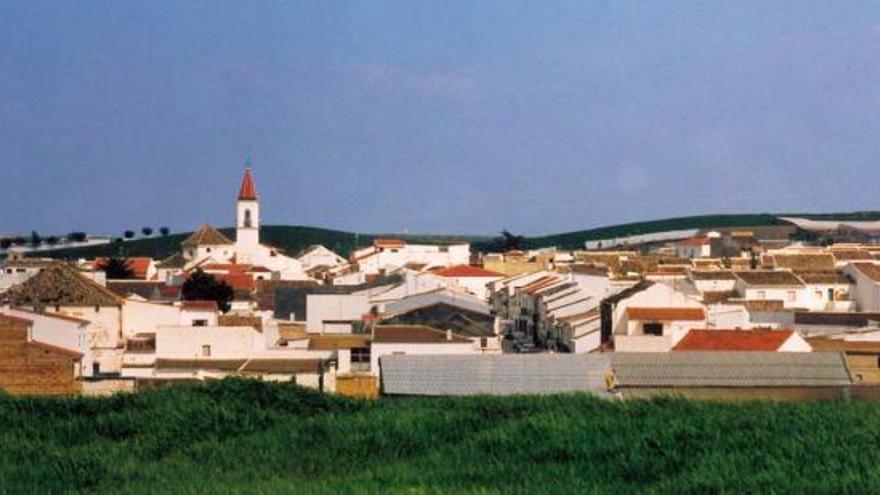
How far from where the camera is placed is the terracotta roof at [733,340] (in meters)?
27.8

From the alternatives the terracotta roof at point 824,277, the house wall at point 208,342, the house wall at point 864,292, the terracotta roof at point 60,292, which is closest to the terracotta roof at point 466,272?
the terracotta roof at point 824,277

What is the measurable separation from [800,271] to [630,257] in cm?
1776

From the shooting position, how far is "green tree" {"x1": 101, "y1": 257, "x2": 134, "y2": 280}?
65.2 meters

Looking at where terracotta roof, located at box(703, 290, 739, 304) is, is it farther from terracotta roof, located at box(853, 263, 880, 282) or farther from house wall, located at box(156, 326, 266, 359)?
house wall, located at box(156, 326, 266, 359)

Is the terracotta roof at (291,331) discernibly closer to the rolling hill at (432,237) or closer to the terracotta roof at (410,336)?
the terracotta roof at (410,336)

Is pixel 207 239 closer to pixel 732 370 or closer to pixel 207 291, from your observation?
pixel 207 291

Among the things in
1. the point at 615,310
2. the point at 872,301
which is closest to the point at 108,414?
the point at 615,310

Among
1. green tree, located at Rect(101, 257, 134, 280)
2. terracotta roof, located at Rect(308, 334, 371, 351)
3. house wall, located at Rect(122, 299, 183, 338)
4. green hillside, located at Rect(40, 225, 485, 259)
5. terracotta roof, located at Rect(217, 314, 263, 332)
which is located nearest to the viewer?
terracotta roof, located at Rect(308, 334, 371, 351)

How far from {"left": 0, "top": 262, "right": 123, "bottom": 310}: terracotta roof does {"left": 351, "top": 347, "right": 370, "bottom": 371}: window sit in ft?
31.2

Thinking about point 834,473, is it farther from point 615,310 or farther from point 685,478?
point 615,310

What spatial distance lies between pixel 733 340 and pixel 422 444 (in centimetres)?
1868

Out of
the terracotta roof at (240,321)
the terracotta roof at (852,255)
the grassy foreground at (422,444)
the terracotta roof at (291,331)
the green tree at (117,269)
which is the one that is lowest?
the grassy foreground at (422,444)

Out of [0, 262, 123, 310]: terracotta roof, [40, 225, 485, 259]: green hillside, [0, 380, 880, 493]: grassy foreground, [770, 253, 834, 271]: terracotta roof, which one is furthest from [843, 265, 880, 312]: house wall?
[40, 225, 485, 259]: green hillside

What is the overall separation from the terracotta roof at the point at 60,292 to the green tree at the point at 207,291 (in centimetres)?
1202
